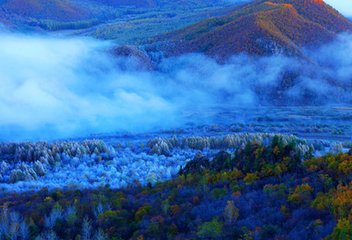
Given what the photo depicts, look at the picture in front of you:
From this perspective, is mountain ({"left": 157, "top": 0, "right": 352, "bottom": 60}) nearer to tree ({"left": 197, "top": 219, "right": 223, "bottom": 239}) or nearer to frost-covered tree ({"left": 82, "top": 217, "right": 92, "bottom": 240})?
frost-covered tree ({"left": 82, "top": 217, "right": 92, "bottom": 240})

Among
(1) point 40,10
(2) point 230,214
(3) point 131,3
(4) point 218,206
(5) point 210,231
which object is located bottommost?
(5) point 210,231

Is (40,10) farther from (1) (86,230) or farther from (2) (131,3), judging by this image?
(1) (86,230)

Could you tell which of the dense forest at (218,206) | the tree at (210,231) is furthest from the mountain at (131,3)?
the tree at (210,231)

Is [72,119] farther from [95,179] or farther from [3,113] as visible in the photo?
[95,179]

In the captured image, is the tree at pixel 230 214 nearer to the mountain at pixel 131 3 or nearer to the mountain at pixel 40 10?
the mountain at pixel 40 10

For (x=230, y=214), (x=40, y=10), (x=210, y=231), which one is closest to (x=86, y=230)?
(x=210, y=231)

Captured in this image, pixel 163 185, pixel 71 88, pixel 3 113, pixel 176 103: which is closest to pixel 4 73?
pixel 71 88

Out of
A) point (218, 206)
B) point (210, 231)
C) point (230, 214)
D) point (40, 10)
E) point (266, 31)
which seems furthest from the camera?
point (40, 10)
